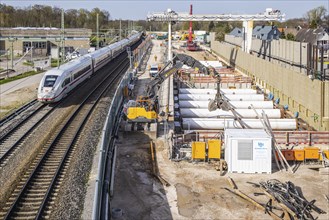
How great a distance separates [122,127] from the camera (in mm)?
23266

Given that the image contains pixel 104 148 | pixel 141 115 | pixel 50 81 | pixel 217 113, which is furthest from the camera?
pixel 217 113

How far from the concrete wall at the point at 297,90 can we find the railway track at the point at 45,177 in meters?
13.9

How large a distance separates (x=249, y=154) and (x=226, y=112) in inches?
383

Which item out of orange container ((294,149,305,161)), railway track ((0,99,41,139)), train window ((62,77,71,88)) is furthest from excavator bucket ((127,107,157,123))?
orange container ((294,149,305,161))

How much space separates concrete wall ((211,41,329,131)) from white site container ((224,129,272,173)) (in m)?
9.16

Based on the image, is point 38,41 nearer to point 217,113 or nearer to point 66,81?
point 66,81

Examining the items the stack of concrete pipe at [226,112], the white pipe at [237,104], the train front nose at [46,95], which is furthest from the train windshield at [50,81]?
the white pipe at [237,104]

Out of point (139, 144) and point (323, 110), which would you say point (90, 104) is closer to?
point (139, 144)

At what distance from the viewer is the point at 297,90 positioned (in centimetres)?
3130

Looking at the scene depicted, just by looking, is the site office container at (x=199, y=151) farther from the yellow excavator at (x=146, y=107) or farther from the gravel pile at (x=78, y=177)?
the yellow excavator at (x=146, y=107)

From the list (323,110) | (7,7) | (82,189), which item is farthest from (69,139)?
(7,7)

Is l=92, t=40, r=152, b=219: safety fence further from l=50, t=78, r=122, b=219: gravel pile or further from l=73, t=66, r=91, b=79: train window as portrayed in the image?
l=73, t=66, r=91, b=79: train window

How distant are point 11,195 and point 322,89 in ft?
64.4

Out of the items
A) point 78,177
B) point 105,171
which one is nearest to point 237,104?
point 105,171
